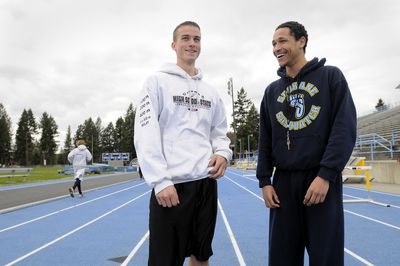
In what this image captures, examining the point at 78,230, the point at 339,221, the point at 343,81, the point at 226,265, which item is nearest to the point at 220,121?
the point at 343,81

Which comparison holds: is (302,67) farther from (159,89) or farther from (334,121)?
(159,89)

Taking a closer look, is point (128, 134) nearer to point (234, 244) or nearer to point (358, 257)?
point (234, 244)

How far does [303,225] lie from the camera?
7.13 ft

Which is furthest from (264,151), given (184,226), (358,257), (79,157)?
(79,157)

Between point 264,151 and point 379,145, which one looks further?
point 379,145

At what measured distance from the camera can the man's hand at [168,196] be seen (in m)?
1.85

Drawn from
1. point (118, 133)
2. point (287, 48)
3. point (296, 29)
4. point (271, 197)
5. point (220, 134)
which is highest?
point (118, 133)

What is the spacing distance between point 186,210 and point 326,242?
83cm

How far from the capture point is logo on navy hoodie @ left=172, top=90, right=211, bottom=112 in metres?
2.11

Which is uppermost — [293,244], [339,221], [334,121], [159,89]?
[159,89]

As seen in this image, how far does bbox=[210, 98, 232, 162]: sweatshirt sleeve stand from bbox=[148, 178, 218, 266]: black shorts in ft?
0.74

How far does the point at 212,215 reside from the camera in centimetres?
208

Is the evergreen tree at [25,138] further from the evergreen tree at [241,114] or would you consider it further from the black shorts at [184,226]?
the black shorts at [184,226]

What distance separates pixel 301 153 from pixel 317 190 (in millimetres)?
247
